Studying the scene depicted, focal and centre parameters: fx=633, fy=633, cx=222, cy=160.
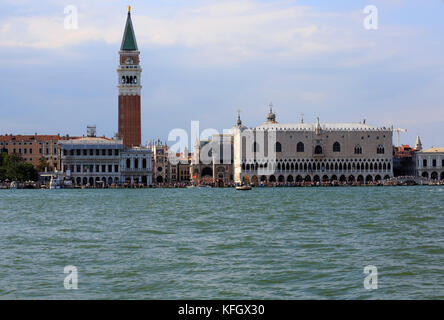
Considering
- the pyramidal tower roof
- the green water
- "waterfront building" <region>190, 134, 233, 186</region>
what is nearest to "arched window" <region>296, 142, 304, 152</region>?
"waterfront building" <region>190, 134, 233, 186</region>

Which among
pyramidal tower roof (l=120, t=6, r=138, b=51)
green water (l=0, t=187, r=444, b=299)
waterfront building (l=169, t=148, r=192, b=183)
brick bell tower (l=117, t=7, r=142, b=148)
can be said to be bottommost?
green water (l=0, t=187, r=444, b=299)

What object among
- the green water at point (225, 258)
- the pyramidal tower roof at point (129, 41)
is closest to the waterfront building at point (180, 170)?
the pyramidal tower roof at point (129, 41)

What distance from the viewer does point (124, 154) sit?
303ft

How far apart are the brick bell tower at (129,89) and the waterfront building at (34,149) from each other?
1200 centimetres

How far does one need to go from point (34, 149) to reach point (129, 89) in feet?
58.8

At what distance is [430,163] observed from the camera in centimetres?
9469

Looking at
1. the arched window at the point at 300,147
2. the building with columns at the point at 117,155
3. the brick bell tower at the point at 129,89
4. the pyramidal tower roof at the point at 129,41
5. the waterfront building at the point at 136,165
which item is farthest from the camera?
the pyramidal tower roof at the point at 129,41

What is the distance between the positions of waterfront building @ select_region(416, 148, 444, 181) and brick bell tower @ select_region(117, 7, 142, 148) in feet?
139

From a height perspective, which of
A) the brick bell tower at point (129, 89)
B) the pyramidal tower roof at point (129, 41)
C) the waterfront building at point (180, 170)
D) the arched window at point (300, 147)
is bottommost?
the waterfront building at point (180, 170)

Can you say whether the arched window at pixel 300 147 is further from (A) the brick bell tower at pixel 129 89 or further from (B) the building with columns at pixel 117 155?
(A) the brick bell tower at pixel 129 89

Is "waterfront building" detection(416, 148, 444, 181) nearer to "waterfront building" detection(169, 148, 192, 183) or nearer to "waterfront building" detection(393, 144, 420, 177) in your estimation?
"waterfront building" detection(393, 144, 420, 177)

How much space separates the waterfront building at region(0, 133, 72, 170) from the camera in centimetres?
9819

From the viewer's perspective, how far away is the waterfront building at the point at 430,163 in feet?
311

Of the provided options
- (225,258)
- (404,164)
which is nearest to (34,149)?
(404,164)
